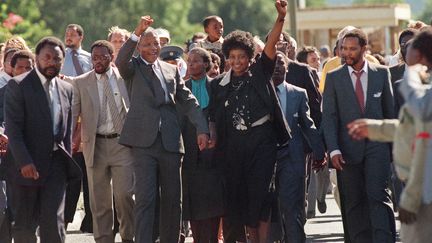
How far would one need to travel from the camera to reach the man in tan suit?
1490cm

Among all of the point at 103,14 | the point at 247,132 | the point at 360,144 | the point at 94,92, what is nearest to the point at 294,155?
the point at 247,132

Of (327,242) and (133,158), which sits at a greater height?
(133,158)

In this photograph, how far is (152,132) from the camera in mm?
14172

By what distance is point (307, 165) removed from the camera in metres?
15.4

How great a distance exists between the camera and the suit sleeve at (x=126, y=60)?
46.2ft

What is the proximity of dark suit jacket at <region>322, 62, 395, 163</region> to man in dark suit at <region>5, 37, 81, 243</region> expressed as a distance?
88.6 inches

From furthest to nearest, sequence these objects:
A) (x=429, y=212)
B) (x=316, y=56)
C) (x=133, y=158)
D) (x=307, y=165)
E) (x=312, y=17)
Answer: (x=312, y=17) < (x=316, y=56) < (x=307, y=165) < (x=133, y=158) < (x=429, y=212)

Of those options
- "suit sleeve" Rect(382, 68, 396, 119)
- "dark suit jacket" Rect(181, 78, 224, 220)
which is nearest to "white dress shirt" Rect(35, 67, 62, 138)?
"dark suit jacket" Rect(181, 78, 224, 220)

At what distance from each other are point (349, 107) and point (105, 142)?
2.35 m

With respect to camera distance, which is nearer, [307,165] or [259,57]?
[259,57]

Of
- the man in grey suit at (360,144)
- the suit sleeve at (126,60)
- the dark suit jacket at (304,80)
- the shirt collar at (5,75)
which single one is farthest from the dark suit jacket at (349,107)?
the shirt collar at (5,75)

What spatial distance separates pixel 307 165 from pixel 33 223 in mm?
3116

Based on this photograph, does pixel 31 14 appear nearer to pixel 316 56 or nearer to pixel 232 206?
pixel 316 56

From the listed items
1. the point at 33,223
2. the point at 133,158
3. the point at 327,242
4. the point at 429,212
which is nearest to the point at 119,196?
the point at 133,158
